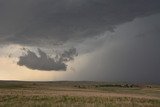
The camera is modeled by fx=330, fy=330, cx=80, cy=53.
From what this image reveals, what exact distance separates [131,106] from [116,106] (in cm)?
215

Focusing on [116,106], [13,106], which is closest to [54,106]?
[13,106]

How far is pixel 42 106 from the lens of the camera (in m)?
34.6

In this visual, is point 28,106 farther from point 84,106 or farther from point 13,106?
point 84,106

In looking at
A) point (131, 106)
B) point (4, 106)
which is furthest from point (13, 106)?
point (131, 106)

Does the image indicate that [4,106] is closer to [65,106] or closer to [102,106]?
[65,106]

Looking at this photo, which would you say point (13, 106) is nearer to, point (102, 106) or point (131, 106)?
point (102, 106)

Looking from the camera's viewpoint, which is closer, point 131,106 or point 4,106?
point 4,106

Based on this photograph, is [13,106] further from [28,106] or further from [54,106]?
[54,106]

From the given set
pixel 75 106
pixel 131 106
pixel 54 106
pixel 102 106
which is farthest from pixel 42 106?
pixel 131 106

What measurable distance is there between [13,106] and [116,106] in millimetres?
11261

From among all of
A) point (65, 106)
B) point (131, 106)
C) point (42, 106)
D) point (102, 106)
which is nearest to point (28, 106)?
point (42, 106)

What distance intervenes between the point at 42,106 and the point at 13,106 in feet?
9.79

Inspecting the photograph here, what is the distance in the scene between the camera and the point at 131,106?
37.9 metres

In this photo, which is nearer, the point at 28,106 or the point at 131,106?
the point at 28,106
